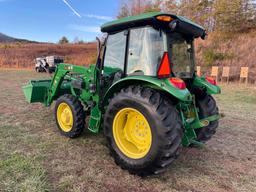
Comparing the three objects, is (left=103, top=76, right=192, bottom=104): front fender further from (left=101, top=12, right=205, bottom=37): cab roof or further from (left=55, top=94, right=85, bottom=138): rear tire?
(left=55, top=94, right=85, bottom=138): rear tire

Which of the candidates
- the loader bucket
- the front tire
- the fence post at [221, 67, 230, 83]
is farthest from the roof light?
the fence post at [221, 67, 230, 83]

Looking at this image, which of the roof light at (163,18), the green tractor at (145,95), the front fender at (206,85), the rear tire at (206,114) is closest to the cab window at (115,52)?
the green tractor at (145,95)

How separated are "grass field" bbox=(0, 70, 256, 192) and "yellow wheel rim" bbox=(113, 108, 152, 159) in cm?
29

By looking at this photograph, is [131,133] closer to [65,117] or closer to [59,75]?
[65,117]

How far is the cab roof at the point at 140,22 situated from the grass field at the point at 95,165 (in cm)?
180

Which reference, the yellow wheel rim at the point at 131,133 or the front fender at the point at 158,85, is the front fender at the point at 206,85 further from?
the yellow wheel rim at the point at 131,133

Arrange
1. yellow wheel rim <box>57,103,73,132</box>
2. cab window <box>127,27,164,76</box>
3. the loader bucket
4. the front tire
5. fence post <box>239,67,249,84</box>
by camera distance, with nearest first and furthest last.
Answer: the front tire
cab window <box>127,27,164,76</box>
yellow wheel rim <box>57,103,73,132</box>
the loader bucket
fence post <box>239,67,249,84</box>

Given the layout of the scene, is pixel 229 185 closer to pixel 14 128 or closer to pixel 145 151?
pixel 145 151

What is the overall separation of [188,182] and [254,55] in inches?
521

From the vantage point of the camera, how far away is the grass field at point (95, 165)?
2.43 m

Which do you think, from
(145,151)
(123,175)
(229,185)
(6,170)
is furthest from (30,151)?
(229,185)

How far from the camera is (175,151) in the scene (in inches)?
93.4

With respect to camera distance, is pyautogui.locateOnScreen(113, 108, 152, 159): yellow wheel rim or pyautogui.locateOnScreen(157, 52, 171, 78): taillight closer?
pyautogui.locateOnScreen(157, 52, 171, 78): taillight

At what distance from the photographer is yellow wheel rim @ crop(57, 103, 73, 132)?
3.67m
